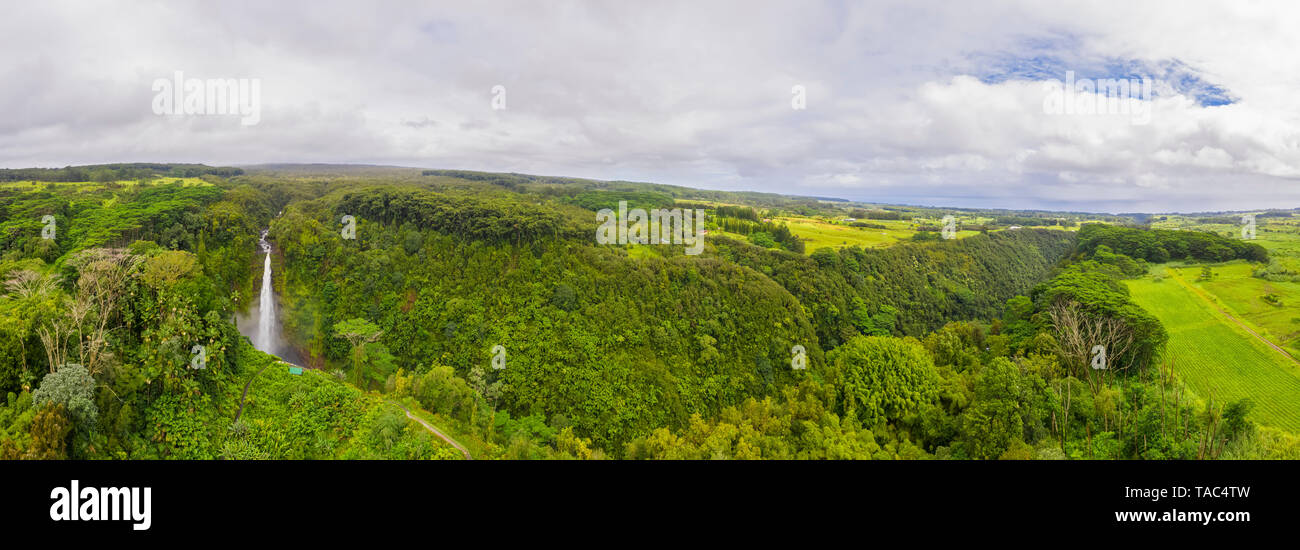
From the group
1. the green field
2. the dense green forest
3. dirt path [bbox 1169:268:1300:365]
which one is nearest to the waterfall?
the dense green forest

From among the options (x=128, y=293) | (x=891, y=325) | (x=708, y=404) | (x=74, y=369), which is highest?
(x=128, y=293)

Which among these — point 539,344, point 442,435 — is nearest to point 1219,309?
point 442,435

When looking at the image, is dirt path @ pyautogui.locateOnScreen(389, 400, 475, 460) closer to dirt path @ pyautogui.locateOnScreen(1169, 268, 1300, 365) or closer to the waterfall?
the waterfall

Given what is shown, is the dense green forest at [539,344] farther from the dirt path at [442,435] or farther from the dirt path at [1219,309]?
the dirt path at [1219,309]

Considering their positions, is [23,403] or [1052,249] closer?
[23,403]

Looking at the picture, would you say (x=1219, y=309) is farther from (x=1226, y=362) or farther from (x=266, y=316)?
(x=266, y=316)
